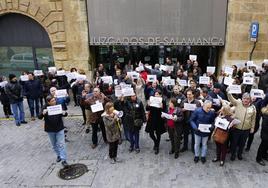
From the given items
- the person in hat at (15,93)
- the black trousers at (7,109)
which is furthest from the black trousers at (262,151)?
the black trousers at (7,109)

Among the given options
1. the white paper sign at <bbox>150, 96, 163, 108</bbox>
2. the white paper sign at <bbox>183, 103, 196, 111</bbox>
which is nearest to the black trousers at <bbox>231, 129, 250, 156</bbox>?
the white paper sign at <bbox>183, 103, 196, 111</bbox>

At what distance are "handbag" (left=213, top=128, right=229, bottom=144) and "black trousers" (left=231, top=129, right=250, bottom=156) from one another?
0.91 feet

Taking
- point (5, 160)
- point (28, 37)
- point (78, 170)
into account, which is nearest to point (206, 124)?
point (78, 170)

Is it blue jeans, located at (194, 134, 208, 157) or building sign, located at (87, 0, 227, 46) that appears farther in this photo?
building sign, located at (87, 0, 227, 46)

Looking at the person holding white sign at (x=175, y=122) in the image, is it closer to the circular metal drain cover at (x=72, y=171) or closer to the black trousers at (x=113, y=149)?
the black trousers at (x=113, y=149)

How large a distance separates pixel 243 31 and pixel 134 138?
8.04 meters

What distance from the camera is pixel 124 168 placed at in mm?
6652

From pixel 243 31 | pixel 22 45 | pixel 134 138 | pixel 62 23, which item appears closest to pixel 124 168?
pixel 134 138

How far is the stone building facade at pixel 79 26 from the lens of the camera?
478 inches

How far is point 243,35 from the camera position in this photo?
40.7ft

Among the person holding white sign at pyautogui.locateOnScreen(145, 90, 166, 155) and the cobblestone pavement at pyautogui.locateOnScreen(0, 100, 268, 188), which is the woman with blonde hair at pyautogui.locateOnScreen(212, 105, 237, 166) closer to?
the cobblestone pavement at pyautogui.locateOnScreen(0, 100, 268, 188)

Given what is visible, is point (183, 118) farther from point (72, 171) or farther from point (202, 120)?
point (72, 171)

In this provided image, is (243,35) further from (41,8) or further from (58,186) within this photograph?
(58,186)

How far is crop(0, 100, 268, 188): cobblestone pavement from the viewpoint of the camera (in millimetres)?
6078
